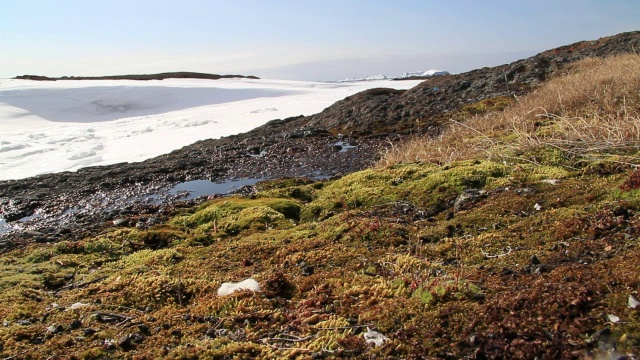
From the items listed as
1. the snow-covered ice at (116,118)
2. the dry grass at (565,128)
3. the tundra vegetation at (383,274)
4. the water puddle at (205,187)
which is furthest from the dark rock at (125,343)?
the snow-covered ice at (116,118)

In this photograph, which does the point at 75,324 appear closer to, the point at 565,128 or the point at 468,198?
the point at 468,198

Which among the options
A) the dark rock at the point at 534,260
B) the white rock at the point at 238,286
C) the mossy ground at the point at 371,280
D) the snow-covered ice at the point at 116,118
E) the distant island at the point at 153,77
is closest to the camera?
the mossy ground at the point at 371,280

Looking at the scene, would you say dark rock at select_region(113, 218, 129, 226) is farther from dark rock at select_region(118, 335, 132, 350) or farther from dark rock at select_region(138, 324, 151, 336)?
dark rock at select_region(118, 335, 132, 350)

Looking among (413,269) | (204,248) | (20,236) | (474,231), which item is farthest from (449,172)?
(20,236)

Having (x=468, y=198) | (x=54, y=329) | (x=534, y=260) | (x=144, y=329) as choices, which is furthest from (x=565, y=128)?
(x=54, y=329)

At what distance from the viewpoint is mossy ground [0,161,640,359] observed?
1872mm

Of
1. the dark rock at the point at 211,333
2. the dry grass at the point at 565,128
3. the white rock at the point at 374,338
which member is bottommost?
the dark rock at the point at 211,333

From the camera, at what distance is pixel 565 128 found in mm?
5977

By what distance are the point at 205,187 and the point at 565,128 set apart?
6.13 m

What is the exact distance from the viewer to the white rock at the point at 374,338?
1.93 m

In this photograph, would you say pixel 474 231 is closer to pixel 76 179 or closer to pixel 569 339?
pixel 569 339

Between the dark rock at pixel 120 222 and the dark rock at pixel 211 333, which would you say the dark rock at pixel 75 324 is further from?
the dark rock at pixel 120 222

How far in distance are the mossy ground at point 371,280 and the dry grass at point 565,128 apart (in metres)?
0.54

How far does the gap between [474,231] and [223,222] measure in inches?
103
